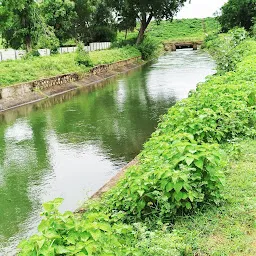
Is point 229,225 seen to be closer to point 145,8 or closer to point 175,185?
point 175,185

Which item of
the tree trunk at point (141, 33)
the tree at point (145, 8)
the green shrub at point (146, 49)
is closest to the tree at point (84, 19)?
the tree at point (145, 8)

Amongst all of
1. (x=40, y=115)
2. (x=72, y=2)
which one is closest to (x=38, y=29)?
(x=72, y=2)

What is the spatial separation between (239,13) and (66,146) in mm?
31080

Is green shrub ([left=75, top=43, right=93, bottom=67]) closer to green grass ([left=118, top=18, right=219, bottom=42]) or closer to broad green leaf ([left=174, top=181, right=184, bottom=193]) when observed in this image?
broad green leaf ([left=174, top=181, right=184, bottom=193])

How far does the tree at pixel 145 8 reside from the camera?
3619cm

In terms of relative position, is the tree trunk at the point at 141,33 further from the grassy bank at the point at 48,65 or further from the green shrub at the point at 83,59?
the green shrub at the point at 83,59

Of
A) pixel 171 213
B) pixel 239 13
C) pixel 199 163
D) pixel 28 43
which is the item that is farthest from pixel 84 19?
pixel 171 213

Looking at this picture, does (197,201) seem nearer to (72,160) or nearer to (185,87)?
(72,160)

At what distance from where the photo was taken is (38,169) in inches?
338

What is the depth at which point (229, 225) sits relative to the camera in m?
4.02

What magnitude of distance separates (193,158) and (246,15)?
117 ft

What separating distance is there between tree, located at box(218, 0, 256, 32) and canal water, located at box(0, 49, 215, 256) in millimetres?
20552

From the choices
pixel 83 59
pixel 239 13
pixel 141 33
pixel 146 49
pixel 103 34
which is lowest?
pixel 83 59

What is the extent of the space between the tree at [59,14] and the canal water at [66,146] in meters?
15.6
